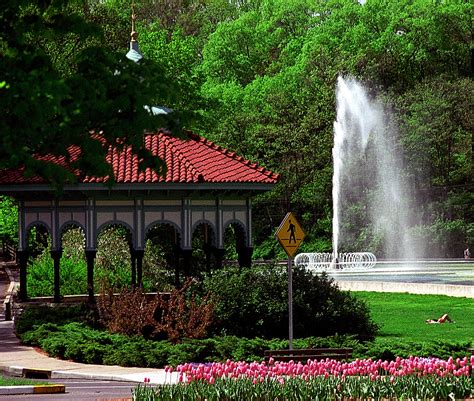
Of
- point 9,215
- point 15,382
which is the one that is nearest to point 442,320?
point 15,382

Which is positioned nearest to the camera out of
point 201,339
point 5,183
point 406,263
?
point 201,339

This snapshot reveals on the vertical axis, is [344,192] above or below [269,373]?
above

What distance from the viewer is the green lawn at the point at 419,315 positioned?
1257 inches

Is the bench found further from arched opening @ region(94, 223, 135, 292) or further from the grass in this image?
arched opening @ region(94, 223, 135, 292)

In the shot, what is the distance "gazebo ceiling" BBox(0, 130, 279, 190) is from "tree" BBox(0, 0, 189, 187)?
17061 mm

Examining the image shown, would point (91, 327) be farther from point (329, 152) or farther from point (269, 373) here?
point (329, 152)

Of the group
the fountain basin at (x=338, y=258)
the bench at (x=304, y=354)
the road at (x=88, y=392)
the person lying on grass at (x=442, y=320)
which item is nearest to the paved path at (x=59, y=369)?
the road at (x=88, y=392)

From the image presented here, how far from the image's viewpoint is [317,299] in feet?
98.6

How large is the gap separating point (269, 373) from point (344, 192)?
63655 millimetres

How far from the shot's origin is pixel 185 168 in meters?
32.9

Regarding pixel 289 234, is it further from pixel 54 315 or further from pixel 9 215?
pixel 9 215

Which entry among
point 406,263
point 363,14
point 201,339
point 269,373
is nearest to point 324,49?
point 363,14

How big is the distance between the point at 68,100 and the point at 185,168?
63.6 feet

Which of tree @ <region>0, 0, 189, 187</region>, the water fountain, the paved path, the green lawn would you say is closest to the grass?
the paved path
